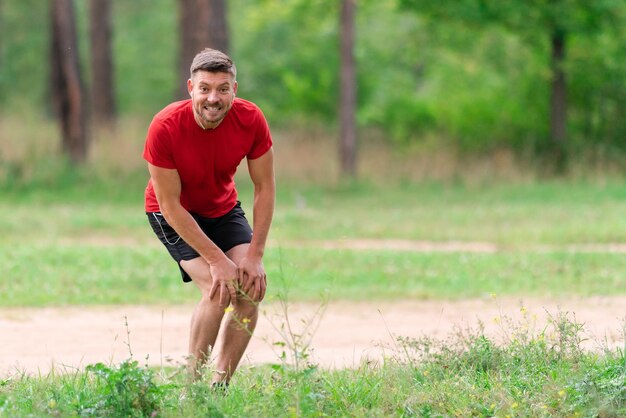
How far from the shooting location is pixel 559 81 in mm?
25688

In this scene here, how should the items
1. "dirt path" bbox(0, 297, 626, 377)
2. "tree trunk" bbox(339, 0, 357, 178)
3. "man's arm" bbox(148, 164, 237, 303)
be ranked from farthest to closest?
"tree trunk" bbox(339, 0, 357, 178), "dirt path" bbox(0, 297, 626, 377), "man's arm" bbox(148, 164, 237, 303)

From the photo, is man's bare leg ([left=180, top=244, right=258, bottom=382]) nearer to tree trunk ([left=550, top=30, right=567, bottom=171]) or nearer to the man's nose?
the man's nose

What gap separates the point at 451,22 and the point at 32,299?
54.7ft

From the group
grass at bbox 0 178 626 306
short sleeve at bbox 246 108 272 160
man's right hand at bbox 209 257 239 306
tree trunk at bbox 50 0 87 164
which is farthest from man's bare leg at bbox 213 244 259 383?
tree trunk at bbox 50 0 87 164

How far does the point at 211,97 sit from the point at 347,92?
17.9 meters

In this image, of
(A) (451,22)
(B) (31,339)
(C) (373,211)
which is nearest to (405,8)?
(A) (451,22)

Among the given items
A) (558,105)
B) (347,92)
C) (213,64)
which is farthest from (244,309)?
(558,105)

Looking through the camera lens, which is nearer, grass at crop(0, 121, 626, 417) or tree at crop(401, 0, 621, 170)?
grass at crop(0, 121, 626, 417)

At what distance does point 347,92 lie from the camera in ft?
76.7

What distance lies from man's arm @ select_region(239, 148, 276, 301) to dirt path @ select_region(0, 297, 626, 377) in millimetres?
1798

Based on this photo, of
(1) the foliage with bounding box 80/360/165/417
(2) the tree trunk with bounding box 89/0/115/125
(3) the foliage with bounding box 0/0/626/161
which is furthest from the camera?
(2) the tree trunk with bounding box 89/0/115/125

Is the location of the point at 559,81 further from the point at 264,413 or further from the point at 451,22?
the point at 264,413

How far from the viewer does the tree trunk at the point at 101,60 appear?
30.8 m

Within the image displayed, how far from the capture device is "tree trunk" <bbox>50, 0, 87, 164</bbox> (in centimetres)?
2227
